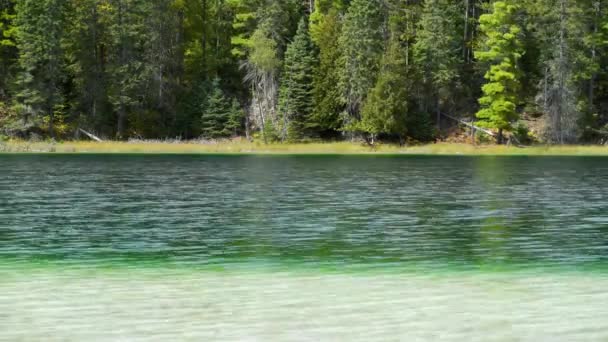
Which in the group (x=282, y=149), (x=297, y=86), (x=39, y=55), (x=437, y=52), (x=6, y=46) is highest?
(x=437, y=52)

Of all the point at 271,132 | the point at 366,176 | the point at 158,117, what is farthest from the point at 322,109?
the point at 366,176

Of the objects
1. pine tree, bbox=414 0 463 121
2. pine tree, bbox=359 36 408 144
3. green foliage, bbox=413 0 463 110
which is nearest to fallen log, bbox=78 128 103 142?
pine tree, bbox=359 36 408 144

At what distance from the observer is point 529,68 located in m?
89.2

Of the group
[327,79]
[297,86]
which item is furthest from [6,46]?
[327,79]

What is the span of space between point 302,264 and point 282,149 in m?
64.4

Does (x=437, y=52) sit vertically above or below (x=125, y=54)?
above

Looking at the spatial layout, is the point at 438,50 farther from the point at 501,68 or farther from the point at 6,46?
the point at 6,46

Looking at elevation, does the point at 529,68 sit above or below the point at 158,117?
above

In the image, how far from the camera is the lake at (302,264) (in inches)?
441

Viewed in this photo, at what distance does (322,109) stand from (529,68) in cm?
2314

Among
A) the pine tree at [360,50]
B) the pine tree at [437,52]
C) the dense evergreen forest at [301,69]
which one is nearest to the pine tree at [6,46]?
the dense evergreen forest at [301,69]

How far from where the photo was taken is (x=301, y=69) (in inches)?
3310

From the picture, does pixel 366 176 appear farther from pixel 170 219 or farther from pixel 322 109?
pixel 322 109

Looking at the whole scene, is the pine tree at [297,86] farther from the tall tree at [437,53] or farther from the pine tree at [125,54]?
the pine tree at [125,54]
